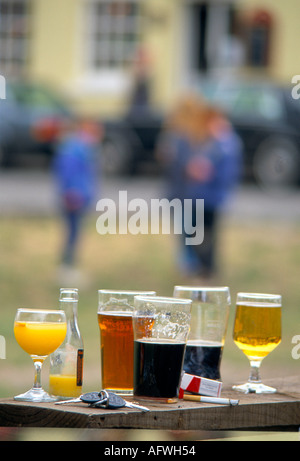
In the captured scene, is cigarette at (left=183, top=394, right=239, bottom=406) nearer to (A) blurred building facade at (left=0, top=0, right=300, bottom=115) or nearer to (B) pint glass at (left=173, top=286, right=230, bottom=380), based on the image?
(B) pint glass at (left=173, top=286, right=230, bottom=380)

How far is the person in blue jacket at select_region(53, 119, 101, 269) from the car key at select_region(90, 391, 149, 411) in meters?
8.79

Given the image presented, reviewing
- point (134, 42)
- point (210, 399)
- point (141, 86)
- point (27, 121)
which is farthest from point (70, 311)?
point (134, 42)

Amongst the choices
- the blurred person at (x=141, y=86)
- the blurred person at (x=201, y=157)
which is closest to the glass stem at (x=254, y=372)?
the blurred person at (x=201, y=157)

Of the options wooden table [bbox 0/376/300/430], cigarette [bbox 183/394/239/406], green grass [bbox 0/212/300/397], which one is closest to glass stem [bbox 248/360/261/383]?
wooden table [bbox 0/376/300/430]

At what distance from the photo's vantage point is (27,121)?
1586 cm

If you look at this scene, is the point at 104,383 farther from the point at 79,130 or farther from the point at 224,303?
the point at 79,130

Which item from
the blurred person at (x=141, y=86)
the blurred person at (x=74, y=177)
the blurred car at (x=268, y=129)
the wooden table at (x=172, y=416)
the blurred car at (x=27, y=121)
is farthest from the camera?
the blurred person at (x=141, y=86)

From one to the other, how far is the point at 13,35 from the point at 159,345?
65.0 ft

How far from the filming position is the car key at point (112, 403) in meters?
2.07

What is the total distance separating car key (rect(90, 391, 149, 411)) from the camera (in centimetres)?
207

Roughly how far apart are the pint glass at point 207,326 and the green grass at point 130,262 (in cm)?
679

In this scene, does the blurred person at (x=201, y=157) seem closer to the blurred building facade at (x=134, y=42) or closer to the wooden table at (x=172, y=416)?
the wooden table at (x=172, y=416)
